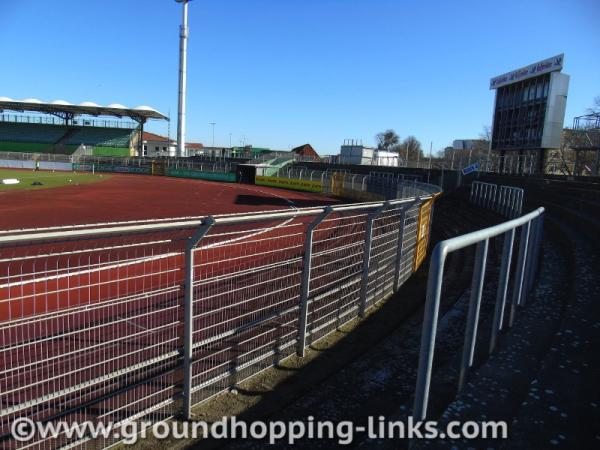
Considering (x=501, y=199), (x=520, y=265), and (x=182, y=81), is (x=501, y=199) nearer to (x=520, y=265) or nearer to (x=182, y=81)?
(x=520, y=265)

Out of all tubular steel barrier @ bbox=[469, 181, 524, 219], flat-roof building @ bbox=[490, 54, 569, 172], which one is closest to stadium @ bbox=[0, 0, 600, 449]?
tubular steel barrier @ bbox=[469, 181, 524, 219]

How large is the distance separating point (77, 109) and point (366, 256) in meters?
76.2

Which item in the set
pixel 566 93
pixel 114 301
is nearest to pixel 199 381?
pixel 114 301

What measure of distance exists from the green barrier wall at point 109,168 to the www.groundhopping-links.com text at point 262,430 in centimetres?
5790

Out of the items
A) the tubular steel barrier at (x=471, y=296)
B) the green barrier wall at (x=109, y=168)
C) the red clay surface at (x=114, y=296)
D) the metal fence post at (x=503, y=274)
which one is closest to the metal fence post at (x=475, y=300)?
the tubular steel barrier at (x=471, y=296)

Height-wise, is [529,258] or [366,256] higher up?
[529,258]

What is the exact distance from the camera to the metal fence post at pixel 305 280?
4.47 m

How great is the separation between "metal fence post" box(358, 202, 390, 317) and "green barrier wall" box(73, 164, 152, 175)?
56.1 meters

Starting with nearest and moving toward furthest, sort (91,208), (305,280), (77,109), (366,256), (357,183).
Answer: (305,280) → (366,256) → (91,208) → (357,183) → (77,109)

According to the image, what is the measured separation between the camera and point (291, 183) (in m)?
39.2

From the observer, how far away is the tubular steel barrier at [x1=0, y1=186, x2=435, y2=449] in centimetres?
299

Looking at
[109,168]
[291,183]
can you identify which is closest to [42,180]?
[291,183]

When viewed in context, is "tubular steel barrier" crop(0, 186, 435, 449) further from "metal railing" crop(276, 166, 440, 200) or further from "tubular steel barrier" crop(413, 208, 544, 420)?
"metal railing" crop(276, 166, 440, 200)

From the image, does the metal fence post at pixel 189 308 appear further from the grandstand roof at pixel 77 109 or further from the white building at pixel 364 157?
the grandstand roof at pixel 77 109
